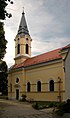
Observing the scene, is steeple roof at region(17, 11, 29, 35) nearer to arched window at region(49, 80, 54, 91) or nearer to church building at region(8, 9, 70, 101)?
church building at region(8, 9, 70, 101)

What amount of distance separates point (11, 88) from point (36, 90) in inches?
385

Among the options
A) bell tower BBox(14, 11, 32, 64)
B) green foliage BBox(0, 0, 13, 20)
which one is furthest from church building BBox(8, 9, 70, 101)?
green foliage BBox(0, 0, 13, 20)

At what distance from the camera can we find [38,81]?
35.1m

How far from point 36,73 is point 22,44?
10496mm

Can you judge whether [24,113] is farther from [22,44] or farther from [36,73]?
[22,44]

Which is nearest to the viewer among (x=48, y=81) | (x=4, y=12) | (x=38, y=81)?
(x=4, y=12)

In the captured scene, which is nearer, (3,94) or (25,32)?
(25,32)

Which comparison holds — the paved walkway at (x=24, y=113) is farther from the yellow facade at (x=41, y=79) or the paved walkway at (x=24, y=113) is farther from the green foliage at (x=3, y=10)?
the yellow facade at (x=41, y=79)

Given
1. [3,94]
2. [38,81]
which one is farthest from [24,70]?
[3,94]

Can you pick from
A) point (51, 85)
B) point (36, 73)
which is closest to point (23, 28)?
point (36, 73)

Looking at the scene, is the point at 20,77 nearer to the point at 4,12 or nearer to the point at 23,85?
the point at 23,85

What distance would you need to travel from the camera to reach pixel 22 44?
4422cm

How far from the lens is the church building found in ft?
99.1

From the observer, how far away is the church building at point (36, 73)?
30.2 meters
